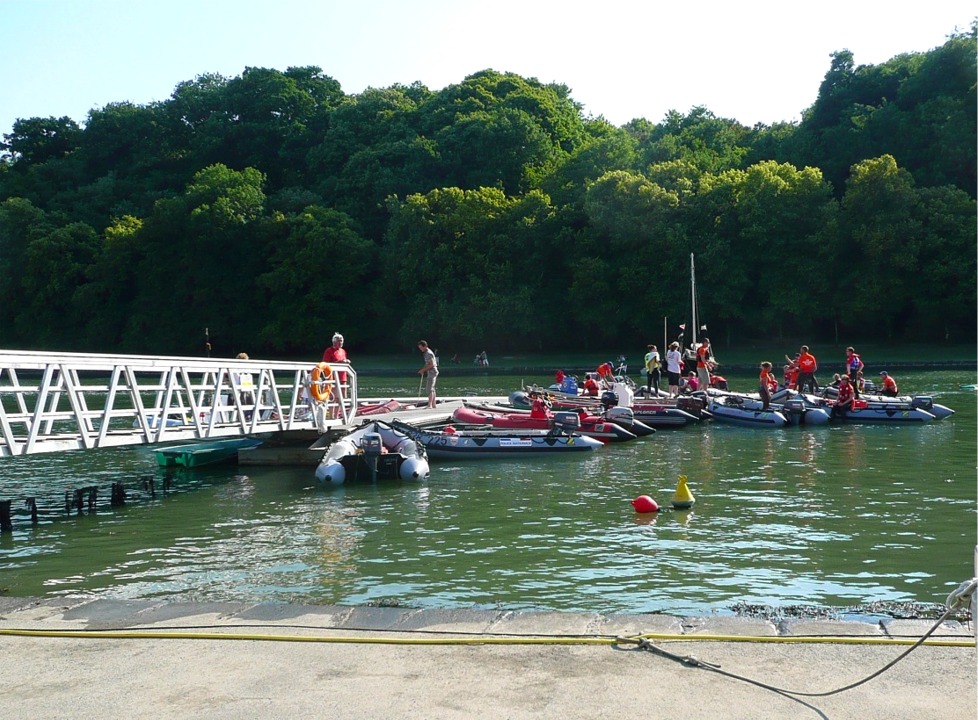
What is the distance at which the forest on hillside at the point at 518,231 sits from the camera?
2571 inches

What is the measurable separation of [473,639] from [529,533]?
336 inches

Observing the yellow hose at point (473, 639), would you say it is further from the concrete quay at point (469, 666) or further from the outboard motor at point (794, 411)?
the outboard motor at point (794, 411)

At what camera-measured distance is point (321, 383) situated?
23734 mm

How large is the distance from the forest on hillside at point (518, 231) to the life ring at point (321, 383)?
4560 cm

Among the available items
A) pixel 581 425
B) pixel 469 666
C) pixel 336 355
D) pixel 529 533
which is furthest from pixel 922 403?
pixel 469 666

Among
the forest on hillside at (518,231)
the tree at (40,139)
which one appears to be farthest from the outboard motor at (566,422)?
the tree at (40,139)

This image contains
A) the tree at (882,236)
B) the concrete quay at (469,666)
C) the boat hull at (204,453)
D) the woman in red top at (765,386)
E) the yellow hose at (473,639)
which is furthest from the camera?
the tree at (882,236)

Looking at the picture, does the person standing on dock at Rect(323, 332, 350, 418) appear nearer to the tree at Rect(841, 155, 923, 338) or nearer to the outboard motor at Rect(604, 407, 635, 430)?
the outboard motor at Rect(604, 407, 635, 430)

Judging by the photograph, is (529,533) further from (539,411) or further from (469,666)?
(539,411)

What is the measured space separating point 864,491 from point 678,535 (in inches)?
234

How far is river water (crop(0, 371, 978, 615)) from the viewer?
39.4 ft

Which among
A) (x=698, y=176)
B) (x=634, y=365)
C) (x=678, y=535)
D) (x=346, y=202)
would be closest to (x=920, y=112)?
(x=698, y=176)

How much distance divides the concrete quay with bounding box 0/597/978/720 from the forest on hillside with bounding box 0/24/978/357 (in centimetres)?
5846

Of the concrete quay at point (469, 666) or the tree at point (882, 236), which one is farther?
the tree at point (882, 236)
